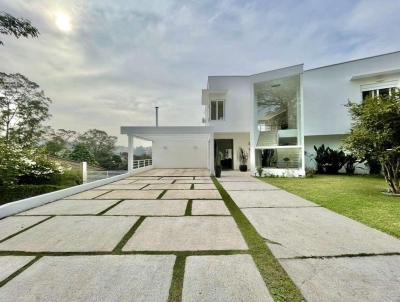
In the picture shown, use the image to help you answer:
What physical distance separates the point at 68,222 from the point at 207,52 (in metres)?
12.5

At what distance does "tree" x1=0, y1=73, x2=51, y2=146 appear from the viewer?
16609 millimetres

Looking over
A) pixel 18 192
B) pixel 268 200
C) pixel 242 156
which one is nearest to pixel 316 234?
pixel 268 200

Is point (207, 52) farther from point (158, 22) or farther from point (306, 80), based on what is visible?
point (306, 80)

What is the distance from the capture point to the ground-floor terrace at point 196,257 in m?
2.18

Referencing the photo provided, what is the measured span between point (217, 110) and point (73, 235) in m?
13.9

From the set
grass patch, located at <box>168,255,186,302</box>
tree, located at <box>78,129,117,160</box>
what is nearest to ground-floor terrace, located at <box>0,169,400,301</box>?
grass patch, located at <box>168,255,186,302</box>

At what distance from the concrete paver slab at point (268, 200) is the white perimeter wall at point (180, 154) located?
13425mm

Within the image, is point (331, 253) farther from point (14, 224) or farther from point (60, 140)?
point (60, 140)

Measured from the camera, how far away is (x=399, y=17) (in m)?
10.6

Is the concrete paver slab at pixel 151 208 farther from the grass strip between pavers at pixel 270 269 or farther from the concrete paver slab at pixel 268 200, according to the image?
the grass strip between pavers at pixel 270 269

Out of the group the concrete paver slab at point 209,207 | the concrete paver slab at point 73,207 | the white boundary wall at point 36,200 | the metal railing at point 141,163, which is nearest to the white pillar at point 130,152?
the metal railing at point 141,163

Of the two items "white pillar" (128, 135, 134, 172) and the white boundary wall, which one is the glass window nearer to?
"white pillar" (128, 135, 134, 172)

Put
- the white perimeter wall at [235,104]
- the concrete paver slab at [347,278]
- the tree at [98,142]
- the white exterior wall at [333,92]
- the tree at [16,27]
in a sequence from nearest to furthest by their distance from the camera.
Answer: the concrete paver slab at [347,278]
the tree at [16,27]
the white exterior wall at [333,92]
the white perimeter wall at [235,104]
the tree at [98,142]

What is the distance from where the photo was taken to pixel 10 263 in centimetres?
279
